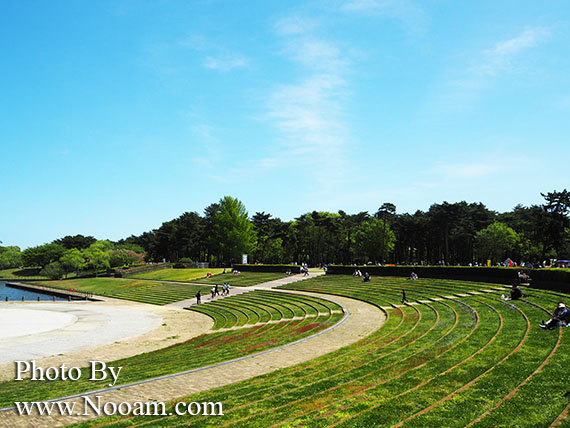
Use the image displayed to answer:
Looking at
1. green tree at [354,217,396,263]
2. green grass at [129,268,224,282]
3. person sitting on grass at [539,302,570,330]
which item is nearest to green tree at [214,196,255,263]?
green grass at [129,268,224,282]

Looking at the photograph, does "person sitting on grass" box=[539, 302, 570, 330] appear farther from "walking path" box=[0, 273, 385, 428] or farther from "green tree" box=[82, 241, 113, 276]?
"green tree" box=[82, 241, 113, 276]

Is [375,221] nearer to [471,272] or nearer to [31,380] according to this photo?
[471,272]

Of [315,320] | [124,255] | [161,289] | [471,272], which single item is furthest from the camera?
[124,255]

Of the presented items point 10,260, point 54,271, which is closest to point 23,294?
point 54,271

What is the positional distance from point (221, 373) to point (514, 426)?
9483 mm

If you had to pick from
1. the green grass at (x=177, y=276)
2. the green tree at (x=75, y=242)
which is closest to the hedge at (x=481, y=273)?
the green grass at (x=177, y=276)

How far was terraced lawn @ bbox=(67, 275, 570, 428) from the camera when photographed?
28.7ft

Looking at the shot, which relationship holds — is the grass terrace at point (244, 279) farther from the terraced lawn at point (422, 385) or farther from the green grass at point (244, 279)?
the terraced lawn at point (422, 385)

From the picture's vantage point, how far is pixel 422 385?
1079 cm

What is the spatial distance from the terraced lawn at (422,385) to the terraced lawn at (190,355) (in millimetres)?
4050

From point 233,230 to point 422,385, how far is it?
8924 centimetres

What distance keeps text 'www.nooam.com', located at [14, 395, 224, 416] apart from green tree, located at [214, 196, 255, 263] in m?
87.1

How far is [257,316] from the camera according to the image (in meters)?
34.4

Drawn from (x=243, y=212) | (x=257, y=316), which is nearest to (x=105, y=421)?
(x=257, y=316)
